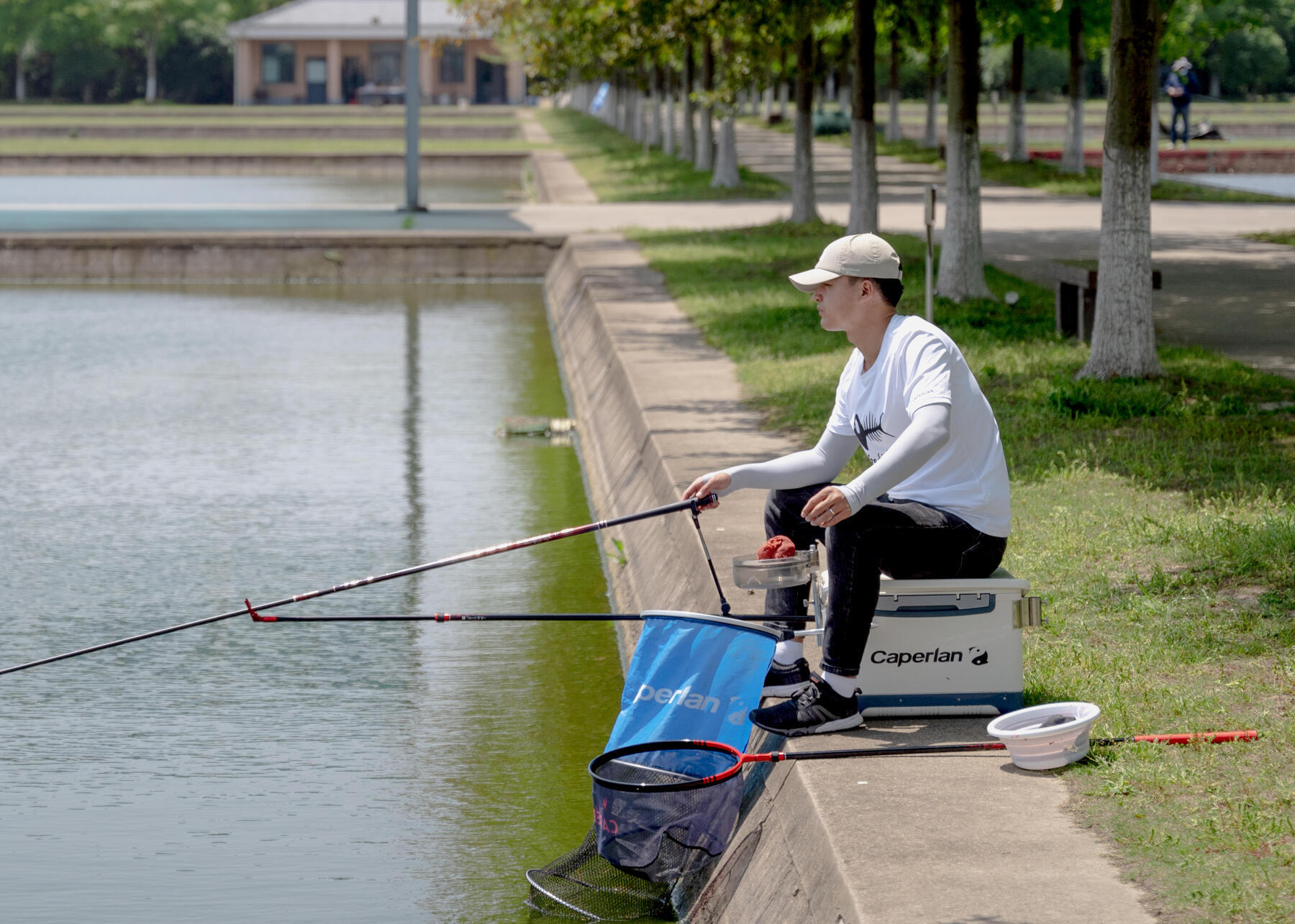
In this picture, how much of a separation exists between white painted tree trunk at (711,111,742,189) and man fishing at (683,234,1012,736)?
2555 centimetres

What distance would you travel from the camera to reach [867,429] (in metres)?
5.02

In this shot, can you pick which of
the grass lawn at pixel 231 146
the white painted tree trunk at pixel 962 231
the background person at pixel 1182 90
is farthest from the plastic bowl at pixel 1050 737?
the grass lawn at pixel 231 146

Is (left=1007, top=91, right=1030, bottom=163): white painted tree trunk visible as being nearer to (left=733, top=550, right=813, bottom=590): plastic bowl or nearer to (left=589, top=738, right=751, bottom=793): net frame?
(left=733, top=550, right=813, bottom=590): plastic bowl

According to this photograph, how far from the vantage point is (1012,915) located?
3.67m

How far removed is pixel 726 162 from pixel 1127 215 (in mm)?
20307

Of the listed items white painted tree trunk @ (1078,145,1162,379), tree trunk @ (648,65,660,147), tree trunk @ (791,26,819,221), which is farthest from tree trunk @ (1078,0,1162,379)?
tree trunk @ (648,65,660,147)

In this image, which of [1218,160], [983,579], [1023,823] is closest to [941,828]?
[1023,823]

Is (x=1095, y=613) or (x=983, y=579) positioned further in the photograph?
(x=1095, y=613)

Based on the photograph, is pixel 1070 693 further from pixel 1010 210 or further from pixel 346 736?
pixel 1010 210

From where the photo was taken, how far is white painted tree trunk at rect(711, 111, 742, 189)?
30.3m

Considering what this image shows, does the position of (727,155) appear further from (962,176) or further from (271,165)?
(271,165)

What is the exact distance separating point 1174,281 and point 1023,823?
13251mm

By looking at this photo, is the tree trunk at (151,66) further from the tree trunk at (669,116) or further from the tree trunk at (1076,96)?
the tree trunk at (1076,96)

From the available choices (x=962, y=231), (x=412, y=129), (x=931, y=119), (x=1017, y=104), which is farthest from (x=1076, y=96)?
(x=962, y=231)
